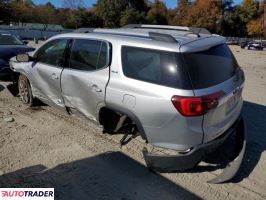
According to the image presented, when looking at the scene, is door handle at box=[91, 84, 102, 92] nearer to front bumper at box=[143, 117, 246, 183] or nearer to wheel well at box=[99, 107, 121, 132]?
wheel well at box=[99, 107, 121, 132]

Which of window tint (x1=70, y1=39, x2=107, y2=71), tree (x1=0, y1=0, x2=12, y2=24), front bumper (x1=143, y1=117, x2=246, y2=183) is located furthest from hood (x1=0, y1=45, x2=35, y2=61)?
tree (x1=0, y1=0, x2=12, y2=24)

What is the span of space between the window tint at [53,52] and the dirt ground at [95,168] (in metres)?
1.11

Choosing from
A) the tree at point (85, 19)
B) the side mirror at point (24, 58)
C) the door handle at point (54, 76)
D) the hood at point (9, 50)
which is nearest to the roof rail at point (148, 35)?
the door handle at point (54, 76)

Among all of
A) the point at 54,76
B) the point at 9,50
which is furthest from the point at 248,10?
the point at 54,76

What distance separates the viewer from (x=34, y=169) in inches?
183

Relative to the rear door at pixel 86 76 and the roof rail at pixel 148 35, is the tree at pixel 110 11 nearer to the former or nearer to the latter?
the rear door at pixel 86 76

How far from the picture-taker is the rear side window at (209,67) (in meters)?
4.03

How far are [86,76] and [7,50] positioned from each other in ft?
17.6

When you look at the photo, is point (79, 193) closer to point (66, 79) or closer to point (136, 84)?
point (136, 84)

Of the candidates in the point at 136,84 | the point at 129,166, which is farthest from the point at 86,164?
the point at 136,84

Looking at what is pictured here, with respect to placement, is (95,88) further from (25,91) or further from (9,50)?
(9,50)

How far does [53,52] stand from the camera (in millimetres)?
Answer: 6059

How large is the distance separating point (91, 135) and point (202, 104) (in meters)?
2.42

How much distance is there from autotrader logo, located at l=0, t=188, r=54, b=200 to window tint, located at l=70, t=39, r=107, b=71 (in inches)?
83.5
